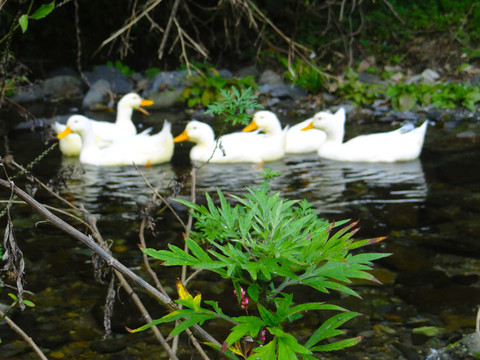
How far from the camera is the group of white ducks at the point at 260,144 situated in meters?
7.89

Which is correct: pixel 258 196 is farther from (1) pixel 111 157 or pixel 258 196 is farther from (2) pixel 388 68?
(2) pixel 388 68

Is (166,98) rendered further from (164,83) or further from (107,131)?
(107,131)

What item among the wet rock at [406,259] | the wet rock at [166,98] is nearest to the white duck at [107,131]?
the wet rock at [166,98]

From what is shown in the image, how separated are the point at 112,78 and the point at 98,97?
154 centimetres

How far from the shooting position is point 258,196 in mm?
1544

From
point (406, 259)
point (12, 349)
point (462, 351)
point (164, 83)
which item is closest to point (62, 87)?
point (164, 83)

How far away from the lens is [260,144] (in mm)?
8062

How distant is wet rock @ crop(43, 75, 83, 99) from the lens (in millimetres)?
13983

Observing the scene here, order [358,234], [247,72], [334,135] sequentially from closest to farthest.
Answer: [358,234]
[334,135]
[247,72]

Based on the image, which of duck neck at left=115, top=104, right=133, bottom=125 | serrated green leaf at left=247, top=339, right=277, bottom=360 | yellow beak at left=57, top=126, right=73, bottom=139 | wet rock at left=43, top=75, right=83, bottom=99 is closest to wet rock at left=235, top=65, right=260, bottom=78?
wet rock at left=43, top=75, right=83, bottom=99

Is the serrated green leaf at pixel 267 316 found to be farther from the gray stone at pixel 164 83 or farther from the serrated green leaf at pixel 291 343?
the gray stone at pixel 164 83

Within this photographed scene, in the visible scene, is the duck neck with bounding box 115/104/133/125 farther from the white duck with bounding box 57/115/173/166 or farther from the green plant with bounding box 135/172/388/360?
the green plant with bounding box 135/172/388/360

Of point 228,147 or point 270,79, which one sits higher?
point 270,79

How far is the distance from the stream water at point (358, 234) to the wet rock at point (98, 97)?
400cm
